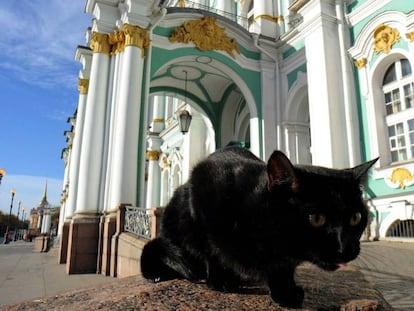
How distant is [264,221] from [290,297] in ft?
1.15

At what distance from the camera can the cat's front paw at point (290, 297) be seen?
1.34 metres

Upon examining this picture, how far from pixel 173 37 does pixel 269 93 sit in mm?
3708

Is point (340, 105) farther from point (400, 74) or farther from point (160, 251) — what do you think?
point (160, 251)

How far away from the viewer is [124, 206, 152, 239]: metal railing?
6.78 meters

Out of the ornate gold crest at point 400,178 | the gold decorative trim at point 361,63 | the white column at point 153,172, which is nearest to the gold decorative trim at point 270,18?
the gold decorative trim at point 361,63

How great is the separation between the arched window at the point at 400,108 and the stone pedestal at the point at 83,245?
7721mm

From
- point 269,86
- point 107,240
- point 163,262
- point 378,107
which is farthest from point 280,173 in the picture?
point 269,86

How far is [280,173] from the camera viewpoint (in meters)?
1.17

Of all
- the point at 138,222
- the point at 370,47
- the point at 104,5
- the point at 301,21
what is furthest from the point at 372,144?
the point at 104,5

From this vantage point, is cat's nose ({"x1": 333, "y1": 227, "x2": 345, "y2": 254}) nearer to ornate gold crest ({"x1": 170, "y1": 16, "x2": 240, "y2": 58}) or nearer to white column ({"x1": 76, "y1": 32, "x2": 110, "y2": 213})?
white column ({"x1": 76, "y1": 32, "x2": 110, "y2": 213})

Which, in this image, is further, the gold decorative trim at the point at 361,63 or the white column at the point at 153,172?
the white column at the point at 153,172

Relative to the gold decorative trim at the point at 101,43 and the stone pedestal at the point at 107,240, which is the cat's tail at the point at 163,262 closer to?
the stone pedestal at the point at 107,240

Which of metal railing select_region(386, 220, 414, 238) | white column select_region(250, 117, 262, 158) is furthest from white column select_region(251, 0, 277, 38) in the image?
metal railing select_region(386, 220, 414, 238)

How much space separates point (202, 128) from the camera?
16.1 metres
